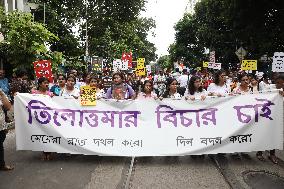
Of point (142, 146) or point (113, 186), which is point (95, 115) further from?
point (113, 186)

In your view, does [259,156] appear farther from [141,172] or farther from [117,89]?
[117,89]

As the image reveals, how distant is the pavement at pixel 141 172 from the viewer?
658 centimetres

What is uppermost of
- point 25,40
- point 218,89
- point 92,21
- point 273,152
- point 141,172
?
point 92,21

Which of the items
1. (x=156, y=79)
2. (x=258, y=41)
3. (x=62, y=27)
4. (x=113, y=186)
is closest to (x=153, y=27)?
(x=62, y=27)

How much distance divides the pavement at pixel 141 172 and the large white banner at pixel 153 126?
0.29 metres

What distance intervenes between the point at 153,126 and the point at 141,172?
1.06 metres

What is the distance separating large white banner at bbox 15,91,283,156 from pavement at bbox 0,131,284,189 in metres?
0.29

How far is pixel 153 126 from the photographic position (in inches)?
317

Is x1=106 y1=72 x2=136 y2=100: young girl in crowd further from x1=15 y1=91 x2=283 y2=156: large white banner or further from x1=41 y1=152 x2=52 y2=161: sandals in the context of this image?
x1=41 y1=152 x2=52 y2=161: sandals

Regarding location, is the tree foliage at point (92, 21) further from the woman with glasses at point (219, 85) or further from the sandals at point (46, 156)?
the woman with glasses at point (219, 85)

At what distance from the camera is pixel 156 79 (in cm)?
2247

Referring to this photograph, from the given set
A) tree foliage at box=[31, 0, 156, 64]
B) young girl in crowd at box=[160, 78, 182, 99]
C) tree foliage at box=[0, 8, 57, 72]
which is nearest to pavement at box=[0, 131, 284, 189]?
young girl in crowd at box=[160, 78, 182, 99]

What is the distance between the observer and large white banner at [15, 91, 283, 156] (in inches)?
312

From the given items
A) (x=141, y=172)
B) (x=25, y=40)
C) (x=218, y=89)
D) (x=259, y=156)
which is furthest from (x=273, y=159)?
(x=25, y=40)
